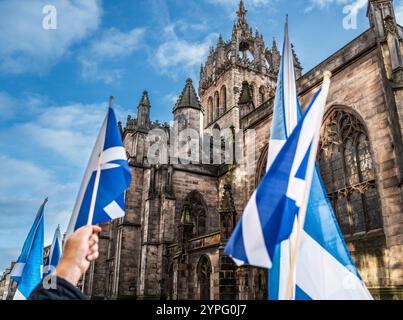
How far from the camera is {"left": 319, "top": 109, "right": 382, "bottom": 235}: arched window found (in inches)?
364

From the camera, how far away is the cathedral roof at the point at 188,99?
85.3 ft

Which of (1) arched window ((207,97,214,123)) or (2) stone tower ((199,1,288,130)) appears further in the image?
(1) arched window ((207,97,214,123))

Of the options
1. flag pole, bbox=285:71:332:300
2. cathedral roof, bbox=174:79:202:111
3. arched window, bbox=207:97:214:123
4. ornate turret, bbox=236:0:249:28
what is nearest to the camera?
flag pole, bbox=285:71:332:300

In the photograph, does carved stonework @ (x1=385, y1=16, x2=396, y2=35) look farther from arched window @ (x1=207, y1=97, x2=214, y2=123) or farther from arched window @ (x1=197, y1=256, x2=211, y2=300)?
arched window @ (x1=207, y1=97, x2=214, y2=123)

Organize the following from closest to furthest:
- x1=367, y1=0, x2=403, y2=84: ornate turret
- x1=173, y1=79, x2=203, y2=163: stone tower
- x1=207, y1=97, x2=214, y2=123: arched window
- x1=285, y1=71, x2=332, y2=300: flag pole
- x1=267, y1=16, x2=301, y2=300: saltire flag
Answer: x1=285, y1=71, x2=332, y2=300: flag pole < x1=267, y1=16, x2=301, y2=300: saltire flag < x1=367, y1=0, x2=403, y2=84: ornate turret < x1=173, y1=79, x2=203, y2=163: stone tower < x1=207, y1=97, x2=214, y2=123: arched window

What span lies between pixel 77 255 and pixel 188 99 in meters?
25.0

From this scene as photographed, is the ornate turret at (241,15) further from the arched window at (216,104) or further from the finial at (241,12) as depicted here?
the arched window at (216,104)

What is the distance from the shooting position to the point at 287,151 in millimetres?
3225

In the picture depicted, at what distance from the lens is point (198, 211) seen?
70.8 feet

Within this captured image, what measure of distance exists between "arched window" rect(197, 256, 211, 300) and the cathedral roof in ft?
47.1

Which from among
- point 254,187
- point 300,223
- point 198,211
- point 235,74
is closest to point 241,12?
point 235,74

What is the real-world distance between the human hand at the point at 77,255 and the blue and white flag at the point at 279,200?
1.19 metres

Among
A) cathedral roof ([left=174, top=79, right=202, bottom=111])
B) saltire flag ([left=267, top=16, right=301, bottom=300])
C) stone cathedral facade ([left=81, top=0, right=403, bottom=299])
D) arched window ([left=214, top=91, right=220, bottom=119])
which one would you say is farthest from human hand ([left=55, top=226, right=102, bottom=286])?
arched window ([left=214, top=91, right=220, bottom=119])
